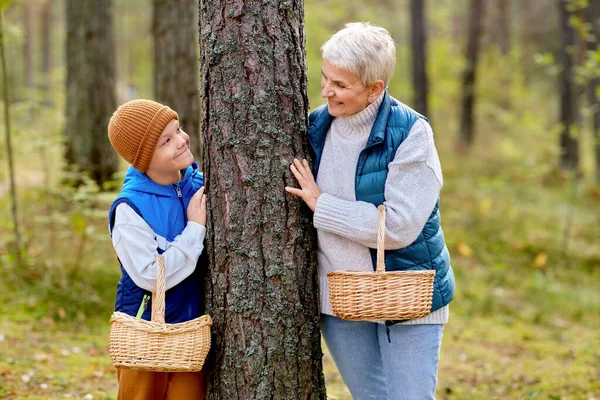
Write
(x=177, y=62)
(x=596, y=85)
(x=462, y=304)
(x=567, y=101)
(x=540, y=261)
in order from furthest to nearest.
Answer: (x=567, y=101)
(x=596, y=85)
(x=540, y=261)
(x=462, y=304)
(x=177, y=62)

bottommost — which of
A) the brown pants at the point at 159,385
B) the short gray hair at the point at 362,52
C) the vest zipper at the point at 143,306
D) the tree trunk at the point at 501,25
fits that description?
the brown pants at the point at 159,385

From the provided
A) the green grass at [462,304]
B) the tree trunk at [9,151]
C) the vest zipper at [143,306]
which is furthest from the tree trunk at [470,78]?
the vest zipper at [143,306]

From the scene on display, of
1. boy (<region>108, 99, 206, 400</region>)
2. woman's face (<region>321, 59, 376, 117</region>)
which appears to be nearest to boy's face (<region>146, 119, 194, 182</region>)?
boy (<region>108, 99, 206, 400</region>)

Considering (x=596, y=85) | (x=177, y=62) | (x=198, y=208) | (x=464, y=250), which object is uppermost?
(x=596, y=85)

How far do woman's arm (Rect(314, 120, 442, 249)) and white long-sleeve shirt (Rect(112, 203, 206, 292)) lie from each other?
0.67 metres

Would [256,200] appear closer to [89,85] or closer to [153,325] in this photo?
[153,325]

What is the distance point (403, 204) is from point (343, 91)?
1.81 feet

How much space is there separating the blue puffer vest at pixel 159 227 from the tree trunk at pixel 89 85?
567 centimetres

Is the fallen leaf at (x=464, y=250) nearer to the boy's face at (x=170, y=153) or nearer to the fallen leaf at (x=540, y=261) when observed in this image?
the fallen leaf at (x=540, y=261)

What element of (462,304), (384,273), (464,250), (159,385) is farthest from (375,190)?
(464,250)

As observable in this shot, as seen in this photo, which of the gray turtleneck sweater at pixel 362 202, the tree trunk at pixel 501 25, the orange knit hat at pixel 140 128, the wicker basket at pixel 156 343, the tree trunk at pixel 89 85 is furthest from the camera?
the tree trunk at pixel 501 25

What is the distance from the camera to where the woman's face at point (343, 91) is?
2.63 meters

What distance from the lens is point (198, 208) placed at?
9.41 ft

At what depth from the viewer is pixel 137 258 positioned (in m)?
2.58
